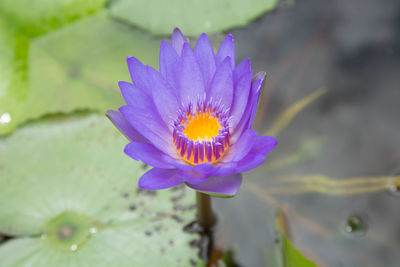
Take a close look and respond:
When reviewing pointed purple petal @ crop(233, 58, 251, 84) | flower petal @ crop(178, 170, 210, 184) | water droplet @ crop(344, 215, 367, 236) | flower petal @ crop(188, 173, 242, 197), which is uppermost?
pointed purple petal @ crop(233, 58, 251, 84)

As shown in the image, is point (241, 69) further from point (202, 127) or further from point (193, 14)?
point (193, 14)

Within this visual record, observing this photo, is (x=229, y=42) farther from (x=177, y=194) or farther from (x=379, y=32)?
(x=379, y=32)

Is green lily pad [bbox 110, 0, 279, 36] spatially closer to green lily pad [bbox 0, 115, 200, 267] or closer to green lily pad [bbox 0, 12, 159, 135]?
green lily pad [bbox 0, 12, 159, 135]

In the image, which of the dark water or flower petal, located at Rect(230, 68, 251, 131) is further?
the dark water

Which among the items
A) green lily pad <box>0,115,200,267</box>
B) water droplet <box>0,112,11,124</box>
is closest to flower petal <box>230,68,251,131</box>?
green lily pad <box>0,115,200,267</box>

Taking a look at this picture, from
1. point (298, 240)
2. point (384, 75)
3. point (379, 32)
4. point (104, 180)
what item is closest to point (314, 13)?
point (379, 32)

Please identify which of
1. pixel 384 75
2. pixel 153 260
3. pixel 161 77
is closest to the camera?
pixel 161 77
